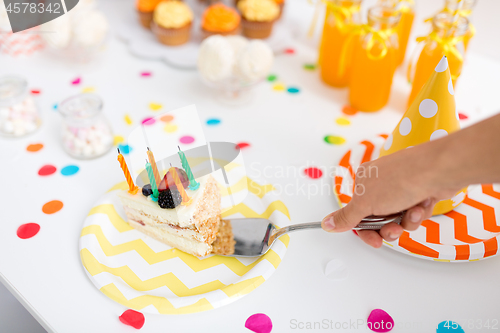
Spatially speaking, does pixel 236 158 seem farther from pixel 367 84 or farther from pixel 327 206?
pixel 367 84

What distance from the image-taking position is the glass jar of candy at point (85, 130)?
1.01 metres

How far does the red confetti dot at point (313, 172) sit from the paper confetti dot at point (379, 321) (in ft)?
1.24

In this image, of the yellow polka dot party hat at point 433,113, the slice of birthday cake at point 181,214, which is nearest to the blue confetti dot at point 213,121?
the slice of birthday cake at point 181,214

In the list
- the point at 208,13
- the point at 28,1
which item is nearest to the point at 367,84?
the point at 208,13

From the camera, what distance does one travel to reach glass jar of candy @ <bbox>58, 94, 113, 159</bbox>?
3.32 ft

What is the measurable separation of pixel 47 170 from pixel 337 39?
0.98 m

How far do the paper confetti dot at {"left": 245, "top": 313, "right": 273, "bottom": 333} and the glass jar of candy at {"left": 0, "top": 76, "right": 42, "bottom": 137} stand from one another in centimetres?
89

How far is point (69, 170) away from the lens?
3.31 ft

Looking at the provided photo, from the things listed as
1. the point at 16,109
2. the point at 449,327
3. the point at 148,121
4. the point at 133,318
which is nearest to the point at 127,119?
the point at 148,121

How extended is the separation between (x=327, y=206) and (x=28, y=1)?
5.22ft

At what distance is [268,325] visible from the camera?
0.69m

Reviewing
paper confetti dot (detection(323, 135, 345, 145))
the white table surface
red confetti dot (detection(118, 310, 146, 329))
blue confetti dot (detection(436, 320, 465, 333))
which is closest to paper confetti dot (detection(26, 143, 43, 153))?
the white table surface

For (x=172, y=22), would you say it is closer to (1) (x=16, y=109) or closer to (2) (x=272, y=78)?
(2) (x=272, y=78)

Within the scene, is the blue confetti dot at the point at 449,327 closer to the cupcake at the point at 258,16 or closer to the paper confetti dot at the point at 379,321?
the paper confetti dot at the point at 379,321
